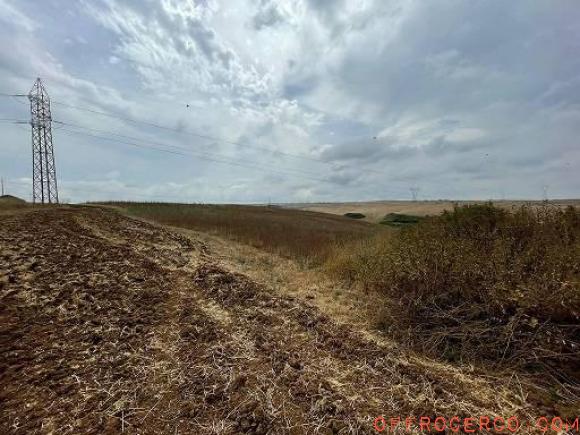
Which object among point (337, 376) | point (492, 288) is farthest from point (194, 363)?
point (492, 288)

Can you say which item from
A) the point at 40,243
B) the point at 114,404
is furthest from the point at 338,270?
the point at 40,243

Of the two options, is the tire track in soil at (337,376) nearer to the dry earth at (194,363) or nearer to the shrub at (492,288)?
A: the dry earth at (194,363)

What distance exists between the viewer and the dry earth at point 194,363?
3.29 m

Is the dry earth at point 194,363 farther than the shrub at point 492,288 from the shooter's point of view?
No

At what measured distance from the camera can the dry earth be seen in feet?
10.8

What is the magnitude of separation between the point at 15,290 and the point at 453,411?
6.75 meters

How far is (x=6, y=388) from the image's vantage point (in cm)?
354

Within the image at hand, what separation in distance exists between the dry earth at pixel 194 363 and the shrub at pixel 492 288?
527mm

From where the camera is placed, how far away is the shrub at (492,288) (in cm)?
408

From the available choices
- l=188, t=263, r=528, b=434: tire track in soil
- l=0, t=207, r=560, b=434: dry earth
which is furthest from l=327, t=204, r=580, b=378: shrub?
l=188, t=263, r=528, b=434: tire track in soil

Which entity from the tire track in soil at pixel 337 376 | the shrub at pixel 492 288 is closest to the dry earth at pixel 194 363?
the tire track in soil at pixel 337 376

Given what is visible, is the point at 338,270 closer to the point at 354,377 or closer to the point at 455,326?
the point at 455,326

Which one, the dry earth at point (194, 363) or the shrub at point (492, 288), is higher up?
Result: the shrub at point (492, 288)

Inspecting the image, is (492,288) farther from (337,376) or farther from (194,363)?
(194,363)
